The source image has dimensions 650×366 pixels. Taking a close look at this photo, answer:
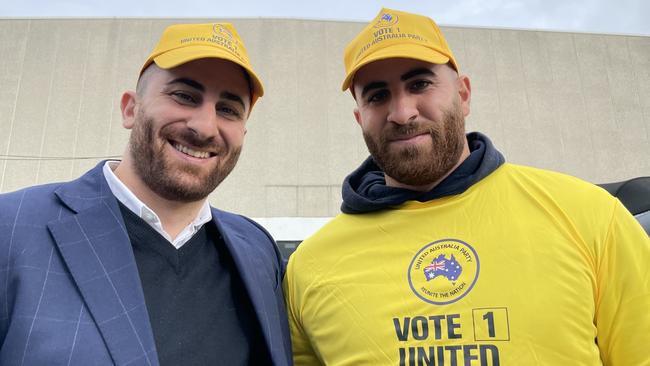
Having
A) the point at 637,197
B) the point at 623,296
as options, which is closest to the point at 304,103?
the point at 637,197

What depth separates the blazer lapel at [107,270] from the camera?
115 centimetres

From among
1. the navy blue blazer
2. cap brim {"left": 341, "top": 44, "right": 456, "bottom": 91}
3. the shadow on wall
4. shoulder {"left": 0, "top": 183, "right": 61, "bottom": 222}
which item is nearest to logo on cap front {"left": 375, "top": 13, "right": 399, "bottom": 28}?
cap brim {"left": 341, "top": 44, "right": 456, "bottom": 91}

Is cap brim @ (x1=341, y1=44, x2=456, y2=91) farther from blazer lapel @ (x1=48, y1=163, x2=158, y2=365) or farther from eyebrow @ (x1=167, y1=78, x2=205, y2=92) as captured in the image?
blazer lapel @ (x1=48, y1=163, x2=158, y2=365)

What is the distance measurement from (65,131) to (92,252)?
13.7m

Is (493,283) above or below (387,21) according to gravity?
below

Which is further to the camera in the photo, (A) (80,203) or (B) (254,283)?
(B) (254,283)

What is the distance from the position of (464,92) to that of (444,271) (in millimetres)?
669

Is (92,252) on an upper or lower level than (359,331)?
upper

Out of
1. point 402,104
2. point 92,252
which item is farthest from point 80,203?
point 402,104

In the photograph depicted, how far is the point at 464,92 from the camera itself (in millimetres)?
1729

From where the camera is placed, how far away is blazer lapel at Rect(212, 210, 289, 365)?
4.85ft

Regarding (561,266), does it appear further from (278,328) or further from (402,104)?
A: (278,328)

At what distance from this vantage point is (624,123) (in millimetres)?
Answer: 14477

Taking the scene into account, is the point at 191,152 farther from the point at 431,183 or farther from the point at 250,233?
the point at 431,183
